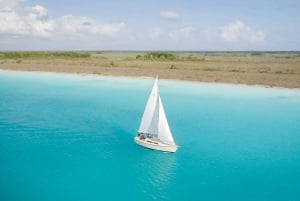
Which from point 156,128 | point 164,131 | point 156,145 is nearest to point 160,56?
point 156,128

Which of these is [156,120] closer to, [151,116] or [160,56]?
[151,116]

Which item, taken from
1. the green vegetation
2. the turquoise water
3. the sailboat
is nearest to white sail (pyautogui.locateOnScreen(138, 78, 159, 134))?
the sailboat

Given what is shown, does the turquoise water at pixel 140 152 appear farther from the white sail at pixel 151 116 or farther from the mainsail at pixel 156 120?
the white sail at pixel 151 116

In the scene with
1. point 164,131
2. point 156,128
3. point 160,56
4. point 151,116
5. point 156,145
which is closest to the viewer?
point 156,145

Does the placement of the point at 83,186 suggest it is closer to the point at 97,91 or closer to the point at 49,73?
the point at 97,91

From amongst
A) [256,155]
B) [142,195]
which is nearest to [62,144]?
[142,195]

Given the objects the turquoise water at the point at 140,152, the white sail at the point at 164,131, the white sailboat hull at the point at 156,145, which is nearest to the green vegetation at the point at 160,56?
the turquoise water at the point at 140,152

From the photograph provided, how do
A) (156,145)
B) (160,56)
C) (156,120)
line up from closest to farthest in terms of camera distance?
(156,145) < (156,120) < (160,56)
